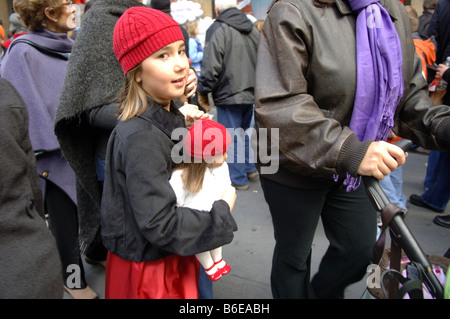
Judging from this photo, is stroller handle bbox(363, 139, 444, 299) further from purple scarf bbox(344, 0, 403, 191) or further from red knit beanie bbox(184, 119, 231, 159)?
red knit beanie bbox(184, 119, 231, 159)

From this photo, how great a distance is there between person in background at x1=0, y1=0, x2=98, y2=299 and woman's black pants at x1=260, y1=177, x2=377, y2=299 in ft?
4.12

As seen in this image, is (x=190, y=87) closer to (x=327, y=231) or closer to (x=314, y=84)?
(x=314, y=84)

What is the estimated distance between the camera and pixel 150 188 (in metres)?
1.22

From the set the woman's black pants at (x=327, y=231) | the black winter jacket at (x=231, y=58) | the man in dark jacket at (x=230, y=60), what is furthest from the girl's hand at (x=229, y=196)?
the black winter jacket at (x=231, y=58)

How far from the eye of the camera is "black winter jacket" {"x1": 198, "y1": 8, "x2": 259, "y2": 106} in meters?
3.96

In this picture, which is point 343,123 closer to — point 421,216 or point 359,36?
point 359,36

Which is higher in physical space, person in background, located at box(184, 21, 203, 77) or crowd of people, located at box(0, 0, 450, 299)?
crowd of people, located at box(0, 0, 450, 299)

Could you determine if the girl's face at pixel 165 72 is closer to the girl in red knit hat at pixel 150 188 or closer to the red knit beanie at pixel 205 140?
the girl in red knit hat at pixel 150 188

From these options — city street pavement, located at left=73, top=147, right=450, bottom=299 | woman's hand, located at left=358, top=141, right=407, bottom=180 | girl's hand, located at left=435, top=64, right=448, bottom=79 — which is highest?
woman's hand, located at left=358, top=141, right=407, bottom=180

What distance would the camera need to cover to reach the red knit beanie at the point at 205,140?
1250 millimetres

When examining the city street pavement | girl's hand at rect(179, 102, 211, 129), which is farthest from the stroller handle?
the city street pavement

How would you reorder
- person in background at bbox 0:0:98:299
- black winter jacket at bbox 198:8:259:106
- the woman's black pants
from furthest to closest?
black winter jacket at bbox 198:8:259:106, person in background at bbox 0:0:98:299, the woman's black pants

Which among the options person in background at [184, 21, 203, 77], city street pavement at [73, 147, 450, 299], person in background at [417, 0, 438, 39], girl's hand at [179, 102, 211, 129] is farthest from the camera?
person in background at [184, 21, 203, 77]
